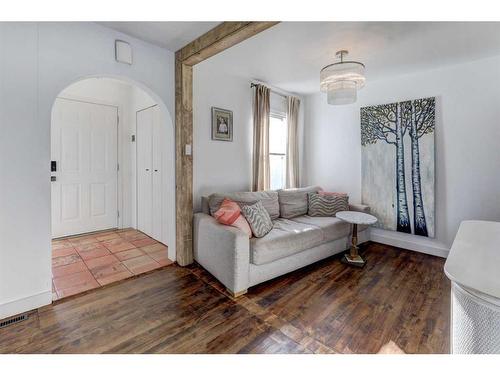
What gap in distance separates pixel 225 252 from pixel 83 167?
2.92 meters

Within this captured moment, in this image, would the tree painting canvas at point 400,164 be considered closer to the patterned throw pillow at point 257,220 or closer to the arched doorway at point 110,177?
the patterned throw pillow at point 257,220

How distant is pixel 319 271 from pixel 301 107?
118 inches

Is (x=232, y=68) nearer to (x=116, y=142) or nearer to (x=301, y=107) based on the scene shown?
(x=301, y=107)

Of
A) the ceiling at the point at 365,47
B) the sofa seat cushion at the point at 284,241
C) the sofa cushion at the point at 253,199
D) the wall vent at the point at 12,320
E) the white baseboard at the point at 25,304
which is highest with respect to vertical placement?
the ceiling at the point at 365,47

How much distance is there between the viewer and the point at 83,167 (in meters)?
3.78

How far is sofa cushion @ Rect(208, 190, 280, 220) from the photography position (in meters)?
2.84

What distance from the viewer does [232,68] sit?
3.20 meters

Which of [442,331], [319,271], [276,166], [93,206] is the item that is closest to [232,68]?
[276,166]

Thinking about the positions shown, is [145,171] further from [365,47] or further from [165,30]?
[365,47]

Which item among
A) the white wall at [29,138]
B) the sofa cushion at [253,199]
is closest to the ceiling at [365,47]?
the white wall at [29,138]

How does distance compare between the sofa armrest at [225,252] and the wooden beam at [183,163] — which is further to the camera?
the wooden beam at [183,163]

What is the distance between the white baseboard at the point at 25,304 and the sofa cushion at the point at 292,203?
256 centimetres

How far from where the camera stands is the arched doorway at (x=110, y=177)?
306 cm

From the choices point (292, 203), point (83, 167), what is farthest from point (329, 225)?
point (83, 167)
